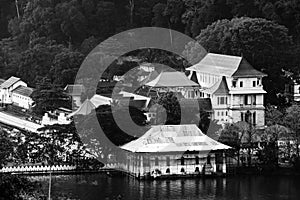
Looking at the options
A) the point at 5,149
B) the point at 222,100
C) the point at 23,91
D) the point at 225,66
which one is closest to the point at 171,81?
the point at 225,66

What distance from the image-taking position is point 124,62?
41219mm

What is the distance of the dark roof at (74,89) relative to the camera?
3634 cm

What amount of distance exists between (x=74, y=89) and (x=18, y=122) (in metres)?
3.23

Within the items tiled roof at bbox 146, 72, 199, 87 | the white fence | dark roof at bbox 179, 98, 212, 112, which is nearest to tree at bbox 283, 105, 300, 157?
dark roof at bbox 179, 98, 212, 112

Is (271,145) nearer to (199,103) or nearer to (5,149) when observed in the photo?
(199,103)

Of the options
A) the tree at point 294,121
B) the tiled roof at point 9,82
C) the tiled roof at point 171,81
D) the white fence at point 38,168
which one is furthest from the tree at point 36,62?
the white fence at point 38,168

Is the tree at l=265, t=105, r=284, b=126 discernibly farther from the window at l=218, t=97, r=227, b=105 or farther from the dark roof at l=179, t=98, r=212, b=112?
the dark roof at l=179, t=98, r=212, b=112

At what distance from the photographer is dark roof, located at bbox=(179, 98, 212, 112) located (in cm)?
3206

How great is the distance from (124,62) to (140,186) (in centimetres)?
1467

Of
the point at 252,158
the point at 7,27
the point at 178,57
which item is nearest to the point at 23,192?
the point at 252,158

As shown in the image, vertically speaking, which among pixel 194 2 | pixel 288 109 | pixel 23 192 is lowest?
pixel 23 192

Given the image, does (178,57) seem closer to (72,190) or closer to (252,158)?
(252,158)

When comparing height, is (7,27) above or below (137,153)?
above

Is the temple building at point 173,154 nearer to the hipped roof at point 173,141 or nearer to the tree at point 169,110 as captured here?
the hipped roof at point 173,141
